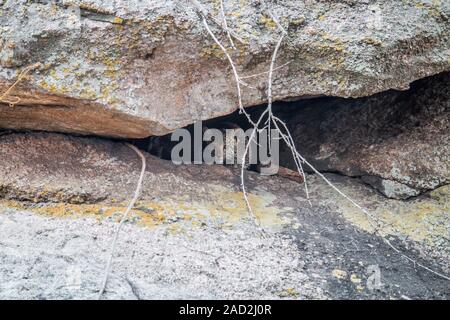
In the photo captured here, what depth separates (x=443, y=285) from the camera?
122cm

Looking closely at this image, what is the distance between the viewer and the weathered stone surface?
155 centimetres

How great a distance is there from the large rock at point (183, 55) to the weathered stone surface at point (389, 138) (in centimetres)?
21

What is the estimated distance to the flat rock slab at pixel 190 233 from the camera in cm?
114

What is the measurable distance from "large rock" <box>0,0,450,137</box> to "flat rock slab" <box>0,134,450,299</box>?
0.46 feet

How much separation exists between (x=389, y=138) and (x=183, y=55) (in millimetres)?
727

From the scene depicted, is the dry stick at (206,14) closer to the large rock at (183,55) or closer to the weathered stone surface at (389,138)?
the large rock at (183,55)

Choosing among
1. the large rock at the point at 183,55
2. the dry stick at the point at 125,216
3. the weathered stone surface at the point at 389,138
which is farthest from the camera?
the weathered stone surface at the point at 389,138

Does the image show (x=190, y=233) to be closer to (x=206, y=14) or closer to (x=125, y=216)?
(x=125, y=216)

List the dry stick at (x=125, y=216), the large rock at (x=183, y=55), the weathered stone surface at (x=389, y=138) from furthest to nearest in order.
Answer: the weathered stone surface at (x=389, y=138), the large rock at (x=183, y=55), the dry stick at (x=125, y=216)

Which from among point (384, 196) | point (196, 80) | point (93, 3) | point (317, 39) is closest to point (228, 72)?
point (196, 80)

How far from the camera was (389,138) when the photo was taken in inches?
63.7

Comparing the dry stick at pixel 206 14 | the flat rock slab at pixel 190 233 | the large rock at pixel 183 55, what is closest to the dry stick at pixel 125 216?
the flat rock slab at pixel 190 233

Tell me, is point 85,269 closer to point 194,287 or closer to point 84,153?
point 194,287

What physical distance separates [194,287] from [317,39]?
722mm
